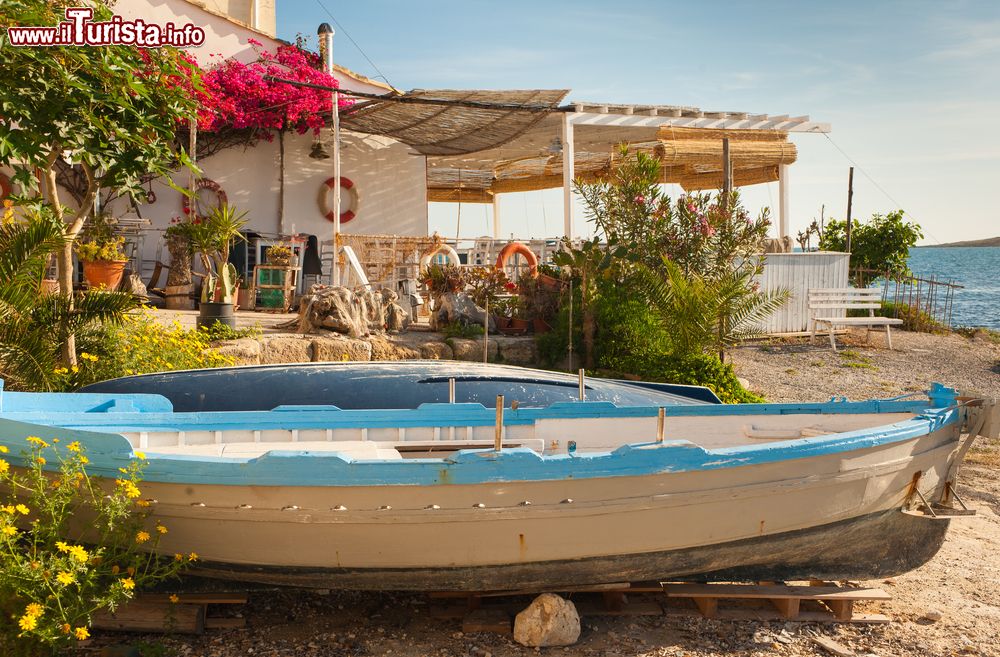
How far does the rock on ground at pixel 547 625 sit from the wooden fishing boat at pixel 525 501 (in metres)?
0.15

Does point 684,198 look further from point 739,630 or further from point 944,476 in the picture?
point 739,630

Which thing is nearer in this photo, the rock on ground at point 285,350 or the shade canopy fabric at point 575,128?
the rock on ground at point 285,350

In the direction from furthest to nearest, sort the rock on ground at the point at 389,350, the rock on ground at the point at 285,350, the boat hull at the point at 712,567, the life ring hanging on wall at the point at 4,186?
the life ring hanging on wall at the point at 4,186 → the rock on ground at the point at 389,350 → the rock on ground at the point at 285,350 → the boat hull at the point at 712,567

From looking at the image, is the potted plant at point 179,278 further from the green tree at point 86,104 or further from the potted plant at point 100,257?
the green tree at point 86,104

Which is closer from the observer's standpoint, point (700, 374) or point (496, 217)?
point (700, 374)

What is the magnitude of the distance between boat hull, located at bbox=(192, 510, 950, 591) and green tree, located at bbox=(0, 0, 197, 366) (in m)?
3.26

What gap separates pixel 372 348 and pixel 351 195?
6654 millimetres

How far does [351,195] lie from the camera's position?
15977 mm

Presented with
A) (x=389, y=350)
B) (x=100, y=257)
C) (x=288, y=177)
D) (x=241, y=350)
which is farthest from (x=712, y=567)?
(x=288, y=177)

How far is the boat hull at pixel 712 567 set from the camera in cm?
462

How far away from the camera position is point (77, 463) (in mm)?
4203

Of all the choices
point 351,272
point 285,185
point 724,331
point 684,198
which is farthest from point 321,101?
point 724,331

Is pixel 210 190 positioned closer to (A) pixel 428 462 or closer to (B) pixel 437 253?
(B) pixel 437 253

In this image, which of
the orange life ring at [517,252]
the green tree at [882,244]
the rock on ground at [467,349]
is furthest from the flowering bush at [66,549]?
the green tree at [882,244]
